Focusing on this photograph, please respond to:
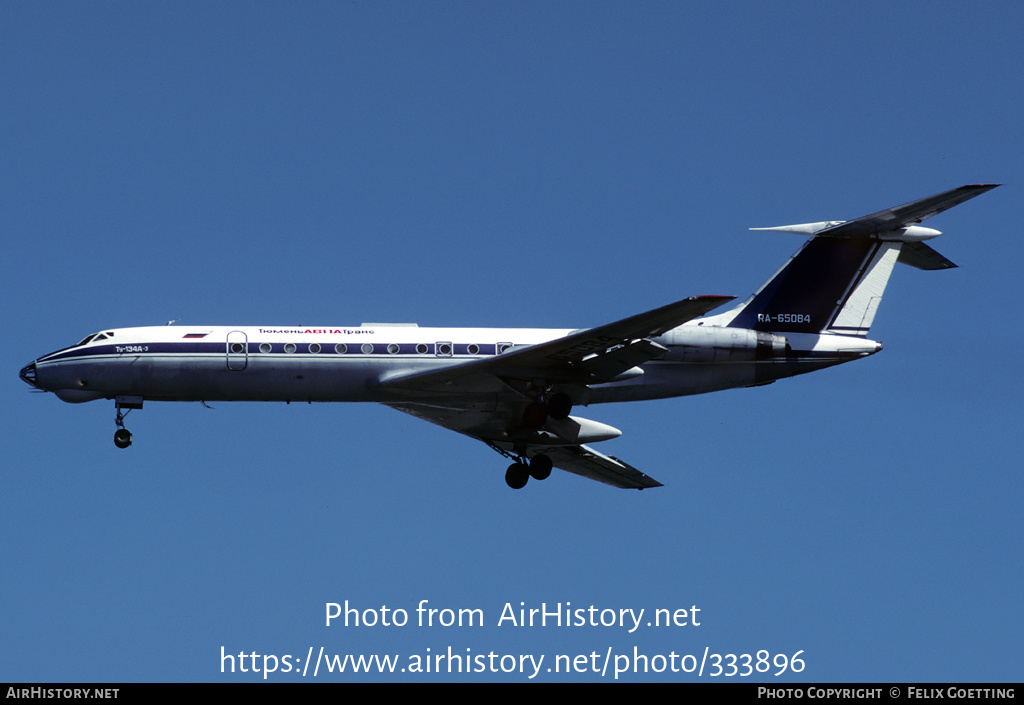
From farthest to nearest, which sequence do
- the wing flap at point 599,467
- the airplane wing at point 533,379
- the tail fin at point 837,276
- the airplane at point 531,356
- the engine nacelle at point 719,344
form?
the wing flap at point 599,467, the tail fin at point 837,276, the engine nacelle at point 719,344, the airplane at point 531,356, the airplane wing at point 533,379

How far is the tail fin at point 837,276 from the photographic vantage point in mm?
37469

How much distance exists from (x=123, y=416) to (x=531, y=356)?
423 inches

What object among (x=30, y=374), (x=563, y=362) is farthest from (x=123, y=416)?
(x=563, y=362)

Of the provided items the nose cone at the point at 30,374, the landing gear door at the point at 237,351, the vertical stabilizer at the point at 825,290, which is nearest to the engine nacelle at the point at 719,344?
Answer: the vertical stabilizer at the point at 825,290

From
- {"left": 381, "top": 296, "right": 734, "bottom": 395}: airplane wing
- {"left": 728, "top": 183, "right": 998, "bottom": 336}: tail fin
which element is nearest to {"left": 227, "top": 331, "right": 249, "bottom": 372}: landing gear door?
{"left": 381, "top": 296, "right": 734, "bottom": 395}: airplane wing

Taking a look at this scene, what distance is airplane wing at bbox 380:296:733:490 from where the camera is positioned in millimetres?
33594

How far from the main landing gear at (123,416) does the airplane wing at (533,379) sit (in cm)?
656

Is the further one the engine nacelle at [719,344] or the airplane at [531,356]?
the engine nacelle at [719,344]

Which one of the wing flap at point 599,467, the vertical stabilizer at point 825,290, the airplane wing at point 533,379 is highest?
the vertical stabilizer at point 825,290

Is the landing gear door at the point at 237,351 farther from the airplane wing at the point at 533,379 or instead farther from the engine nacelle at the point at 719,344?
the engine nacelle at the point at 719,344

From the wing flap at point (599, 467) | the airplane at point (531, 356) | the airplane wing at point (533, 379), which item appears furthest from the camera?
the wing flap at point (599, 467)

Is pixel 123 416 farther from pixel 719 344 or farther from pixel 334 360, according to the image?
pixel 719 344

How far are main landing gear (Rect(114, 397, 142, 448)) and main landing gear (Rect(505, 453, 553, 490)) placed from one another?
9.98 metres
